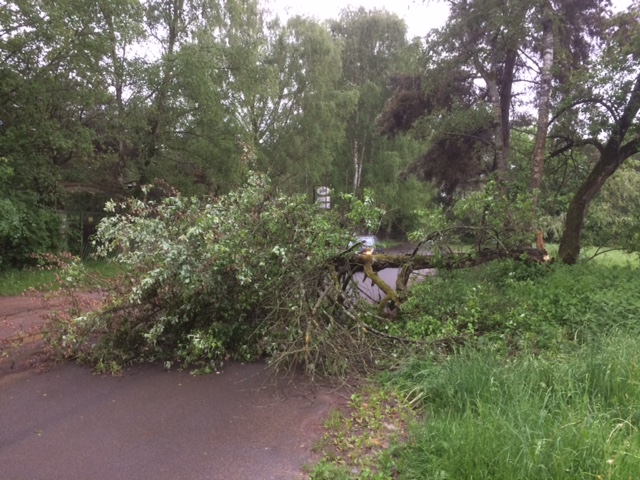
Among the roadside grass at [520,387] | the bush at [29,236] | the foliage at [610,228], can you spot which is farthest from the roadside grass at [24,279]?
the foliage at [610,228]

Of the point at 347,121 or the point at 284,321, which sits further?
the point at 347,121

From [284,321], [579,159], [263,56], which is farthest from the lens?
[263,56]

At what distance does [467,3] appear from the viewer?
11.7 meters

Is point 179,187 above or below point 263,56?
below

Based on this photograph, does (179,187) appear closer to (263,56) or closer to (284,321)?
(263,56)

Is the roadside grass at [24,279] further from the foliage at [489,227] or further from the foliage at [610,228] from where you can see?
the foliage at [610,228]

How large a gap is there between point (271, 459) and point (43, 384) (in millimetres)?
3091

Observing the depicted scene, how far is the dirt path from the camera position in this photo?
323cm

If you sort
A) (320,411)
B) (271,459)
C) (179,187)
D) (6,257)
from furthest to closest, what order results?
1. (179,187)
2. (6,257)
3. (320,411)
4. (271,459)

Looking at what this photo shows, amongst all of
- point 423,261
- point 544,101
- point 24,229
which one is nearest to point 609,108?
point 544,101

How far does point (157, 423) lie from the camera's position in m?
3.93

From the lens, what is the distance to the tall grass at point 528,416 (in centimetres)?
273

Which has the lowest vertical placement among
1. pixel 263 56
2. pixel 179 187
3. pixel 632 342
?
pixel 632 342

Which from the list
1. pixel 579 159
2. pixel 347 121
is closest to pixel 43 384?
pixel 579 159
